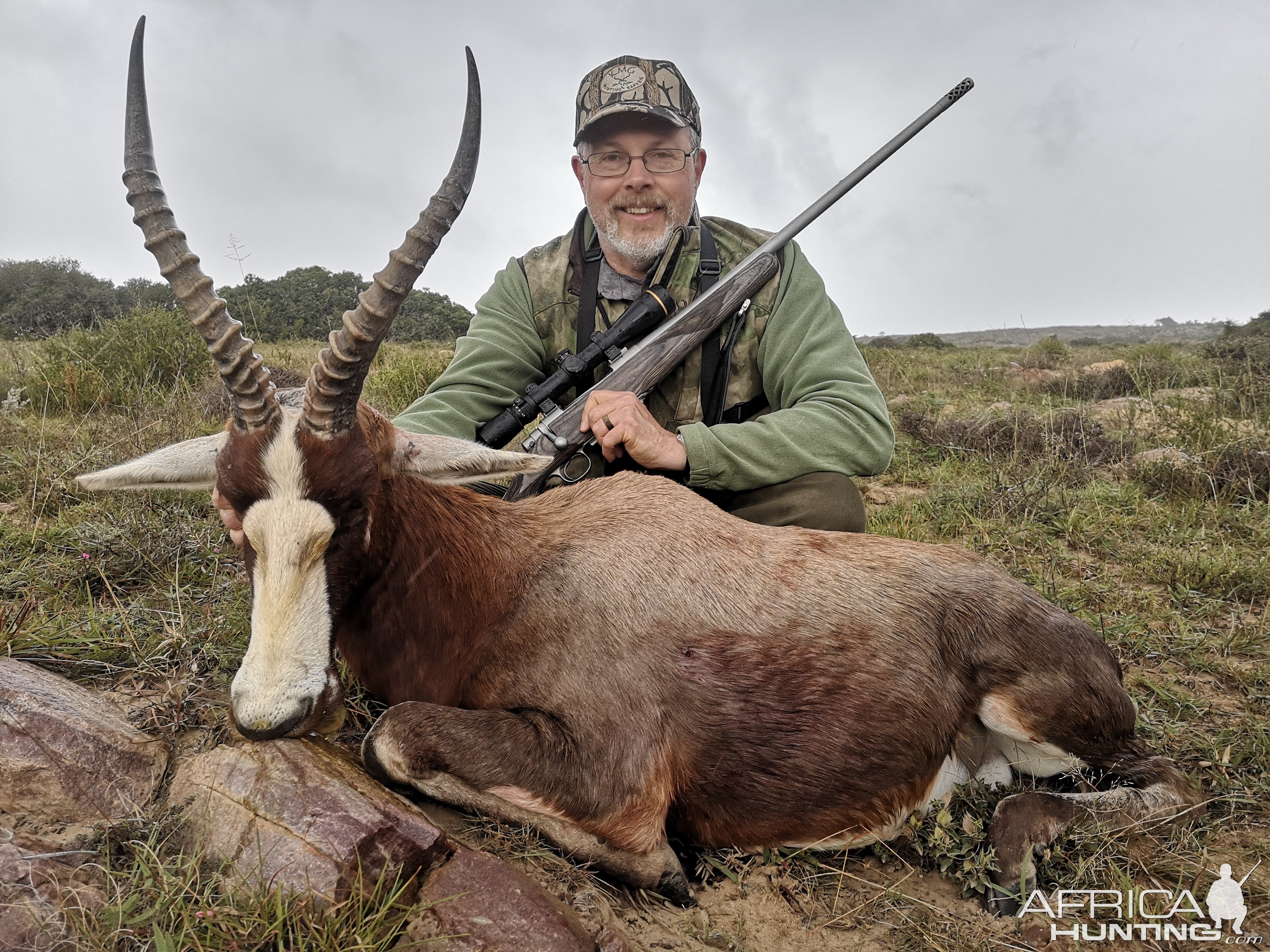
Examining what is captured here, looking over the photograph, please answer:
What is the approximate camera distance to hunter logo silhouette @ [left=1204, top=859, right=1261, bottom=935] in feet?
9.48

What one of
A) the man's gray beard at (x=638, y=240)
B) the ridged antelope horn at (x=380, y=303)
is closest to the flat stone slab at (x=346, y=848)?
the ridged antelope horn at (x=380, y=303)

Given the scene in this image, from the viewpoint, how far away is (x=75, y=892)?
7.34 ft

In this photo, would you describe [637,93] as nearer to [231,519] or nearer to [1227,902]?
[231,519]

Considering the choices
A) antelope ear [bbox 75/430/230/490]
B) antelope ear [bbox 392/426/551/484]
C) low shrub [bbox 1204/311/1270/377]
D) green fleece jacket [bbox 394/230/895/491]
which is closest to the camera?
antelope ear [bbox 75/430/230/490]

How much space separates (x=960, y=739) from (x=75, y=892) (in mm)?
3166

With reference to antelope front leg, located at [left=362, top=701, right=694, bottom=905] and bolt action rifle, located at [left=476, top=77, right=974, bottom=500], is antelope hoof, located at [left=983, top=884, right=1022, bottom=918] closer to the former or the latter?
antelope front leg, located at [left=362, top=701, right=694, bottom=905]

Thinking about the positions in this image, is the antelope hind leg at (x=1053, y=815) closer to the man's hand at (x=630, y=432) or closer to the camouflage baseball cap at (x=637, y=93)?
the man's hand at (x=630, y=432)

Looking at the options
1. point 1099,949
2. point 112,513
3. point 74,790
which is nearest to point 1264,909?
point 1099,949

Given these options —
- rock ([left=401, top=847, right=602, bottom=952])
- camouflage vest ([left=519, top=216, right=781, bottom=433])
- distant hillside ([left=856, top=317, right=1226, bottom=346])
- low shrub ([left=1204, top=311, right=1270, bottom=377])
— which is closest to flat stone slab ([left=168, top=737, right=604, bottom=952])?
rock ([left=401, top=847, right=602, bottom=952])

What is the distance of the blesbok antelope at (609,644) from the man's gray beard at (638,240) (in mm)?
1975

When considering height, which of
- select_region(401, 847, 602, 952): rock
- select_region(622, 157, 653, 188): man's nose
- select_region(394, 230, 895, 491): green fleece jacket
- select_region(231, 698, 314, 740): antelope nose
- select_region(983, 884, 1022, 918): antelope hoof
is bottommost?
select_region(983, 884, 1022, 918): antelope hoof

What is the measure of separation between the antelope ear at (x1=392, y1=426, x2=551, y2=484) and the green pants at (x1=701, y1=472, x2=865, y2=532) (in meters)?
1.73

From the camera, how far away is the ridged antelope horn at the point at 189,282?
273 centimetres

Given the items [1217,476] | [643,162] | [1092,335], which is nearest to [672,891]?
[643,162]
